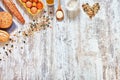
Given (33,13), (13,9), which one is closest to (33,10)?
(33,13)

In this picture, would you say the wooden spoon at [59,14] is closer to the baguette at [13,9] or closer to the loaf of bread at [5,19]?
the baguette at [13,9]

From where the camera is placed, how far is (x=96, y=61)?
2254 millimetres

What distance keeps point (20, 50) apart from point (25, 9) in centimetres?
40

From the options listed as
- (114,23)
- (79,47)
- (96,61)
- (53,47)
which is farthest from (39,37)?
(114,23)

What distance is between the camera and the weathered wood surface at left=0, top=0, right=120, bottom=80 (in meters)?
2.25

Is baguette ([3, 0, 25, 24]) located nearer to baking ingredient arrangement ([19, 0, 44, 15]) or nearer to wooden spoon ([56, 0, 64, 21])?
baking ingredient arrangement ([19, 0, 44, 15])

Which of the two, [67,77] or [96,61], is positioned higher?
[96,61]

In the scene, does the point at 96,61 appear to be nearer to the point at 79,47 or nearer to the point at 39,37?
the point at 79,47

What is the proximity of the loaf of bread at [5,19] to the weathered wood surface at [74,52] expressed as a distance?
0.52 feet

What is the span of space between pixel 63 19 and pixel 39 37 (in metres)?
0.29

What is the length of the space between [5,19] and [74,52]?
72 centimetres

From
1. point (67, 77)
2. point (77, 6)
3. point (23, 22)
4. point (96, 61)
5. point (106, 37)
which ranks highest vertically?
point (77, 6)

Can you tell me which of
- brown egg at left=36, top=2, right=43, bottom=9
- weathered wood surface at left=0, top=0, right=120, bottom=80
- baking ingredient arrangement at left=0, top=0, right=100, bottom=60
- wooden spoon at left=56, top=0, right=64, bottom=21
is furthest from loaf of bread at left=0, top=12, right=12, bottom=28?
wooden spoon at left=56, top=0, right=64, bottom=21

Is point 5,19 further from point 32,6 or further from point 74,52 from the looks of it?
point 74,52
